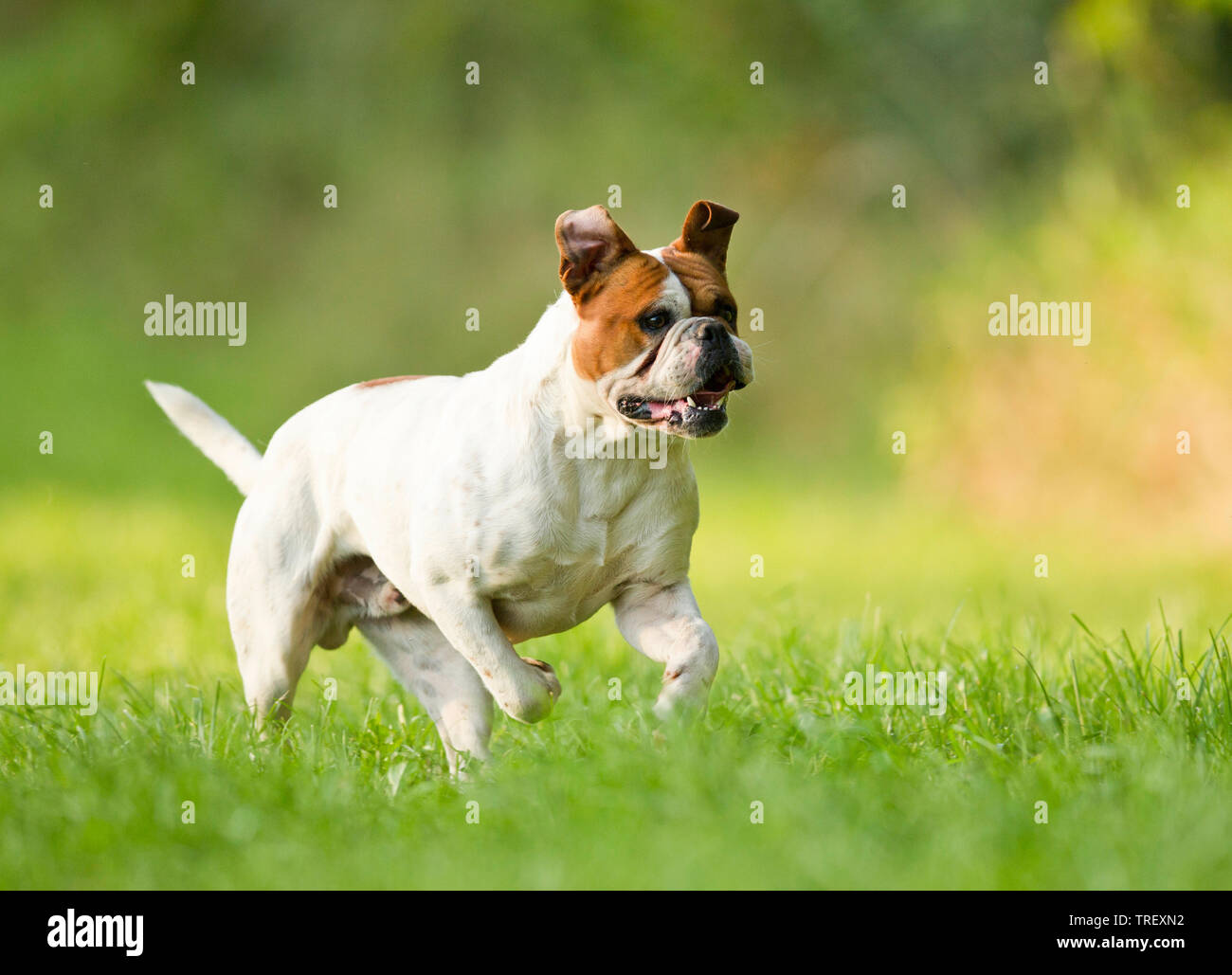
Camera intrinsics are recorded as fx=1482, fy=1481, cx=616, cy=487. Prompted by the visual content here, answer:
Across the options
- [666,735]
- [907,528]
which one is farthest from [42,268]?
[666,735]

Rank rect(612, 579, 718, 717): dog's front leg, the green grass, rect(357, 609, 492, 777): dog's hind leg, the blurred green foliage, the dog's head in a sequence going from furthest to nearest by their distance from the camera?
the blurred green foliage
rect(357, 609, 492, 777): dog's hind leg
rect(612, 579, 718, 717): dog's front leg
the dog's head
the green grass

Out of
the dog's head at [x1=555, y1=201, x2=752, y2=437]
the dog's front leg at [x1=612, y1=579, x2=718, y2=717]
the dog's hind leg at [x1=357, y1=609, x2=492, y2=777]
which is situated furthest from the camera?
the dog's hind leg at [x1=357, y1=609, x2=492, y2=777]

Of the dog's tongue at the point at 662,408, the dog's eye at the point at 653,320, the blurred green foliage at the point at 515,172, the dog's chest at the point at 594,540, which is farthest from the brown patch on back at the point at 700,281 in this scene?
the blurred green foliage at the point at 515,172

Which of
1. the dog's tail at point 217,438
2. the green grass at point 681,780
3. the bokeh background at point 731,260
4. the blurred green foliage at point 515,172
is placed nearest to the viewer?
the green grass at point 681,780

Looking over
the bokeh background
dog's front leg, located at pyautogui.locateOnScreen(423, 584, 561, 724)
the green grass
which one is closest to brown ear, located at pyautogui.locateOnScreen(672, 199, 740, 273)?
dog's front leg, located at pyautogui.locateOnScreen(423, 584, 561, 724)

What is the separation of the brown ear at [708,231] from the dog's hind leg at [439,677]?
161 cm

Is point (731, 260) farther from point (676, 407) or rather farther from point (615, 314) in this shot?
point (676, 407)

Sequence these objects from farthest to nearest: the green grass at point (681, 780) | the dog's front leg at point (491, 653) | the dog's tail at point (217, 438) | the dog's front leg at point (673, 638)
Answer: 1. the dog's tail at point (217, 438)
2. the dog's front leg at point (491, 653)
3. the dog's front leg at point (673, 638)
4. the green grass at point (681, 780)

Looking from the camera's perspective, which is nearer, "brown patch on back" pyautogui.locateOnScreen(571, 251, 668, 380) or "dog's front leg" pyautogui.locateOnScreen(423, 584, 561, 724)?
"brown patch on back" pyautogui.locateOnScreen(571, 251, 668, 380)

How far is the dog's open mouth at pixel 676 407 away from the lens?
14.1 ft

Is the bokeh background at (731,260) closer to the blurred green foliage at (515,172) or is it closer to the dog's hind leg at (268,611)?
the blurred green foliage at (515,172)

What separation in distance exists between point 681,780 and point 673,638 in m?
0.67

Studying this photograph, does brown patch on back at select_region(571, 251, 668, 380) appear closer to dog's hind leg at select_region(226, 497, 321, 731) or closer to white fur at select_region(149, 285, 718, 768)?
white fur at select_region(149, 285, 718, 768)

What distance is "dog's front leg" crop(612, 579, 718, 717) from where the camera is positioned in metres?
4.38
